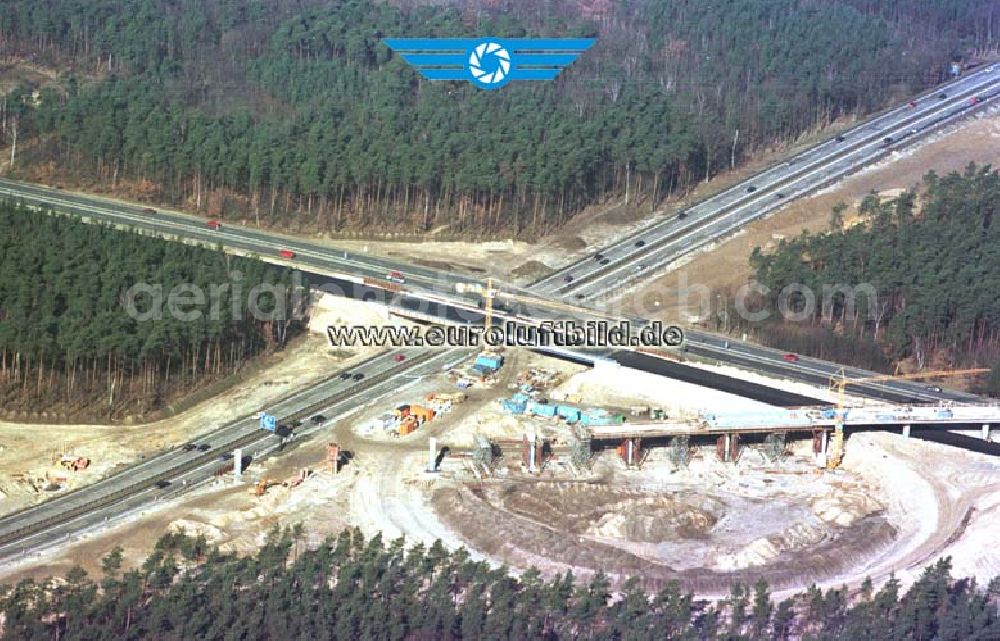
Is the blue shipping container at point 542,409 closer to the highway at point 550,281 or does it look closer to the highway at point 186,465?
the highway at point 186,465

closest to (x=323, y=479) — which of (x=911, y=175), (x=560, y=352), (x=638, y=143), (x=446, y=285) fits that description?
(x=560, y=352)

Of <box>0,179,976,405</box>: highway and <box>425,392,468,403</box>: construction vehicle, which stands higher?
<box>0,179,976,405</box>: highway

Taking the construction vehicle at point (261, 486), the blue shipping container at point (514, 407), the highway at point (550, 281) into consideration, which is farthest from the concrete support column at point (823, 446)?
the construction vehicle at point (261, 486)

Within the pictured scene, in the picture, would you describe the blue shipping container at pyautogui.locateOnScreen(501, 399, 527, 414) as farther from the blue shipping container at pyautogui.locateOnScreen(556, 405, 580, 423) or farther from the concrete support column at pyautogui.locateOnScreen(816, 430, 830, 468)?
the concrete support column at pyautogui.locateOnScreen(816, 430, 830, 468)

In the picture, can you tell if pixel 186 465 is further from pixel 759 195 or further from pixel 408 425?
pixel 759 195

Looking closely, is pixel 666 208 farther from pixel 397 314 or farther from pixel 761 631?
pixel 761 631

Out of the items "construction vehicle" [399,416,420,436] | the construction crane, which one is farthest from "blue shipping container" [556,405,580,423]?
the construction crane
